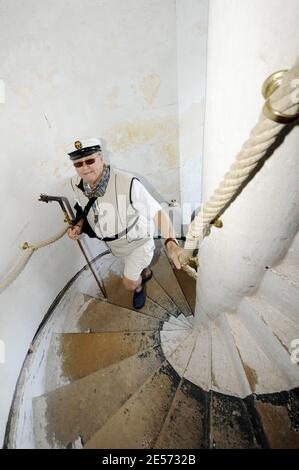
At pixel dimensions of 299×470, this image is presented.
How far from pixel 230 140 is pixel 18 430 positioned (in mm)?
2746

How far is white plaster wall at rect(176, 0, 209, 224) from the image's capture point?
2180 millimetres

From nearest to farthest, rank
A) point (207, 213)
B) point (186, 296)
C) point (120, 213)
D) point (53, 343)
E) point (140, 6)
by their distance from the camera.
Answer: point (207, 213), point (140, 6), point (120, 213), point (53, 343), point (186, 296)

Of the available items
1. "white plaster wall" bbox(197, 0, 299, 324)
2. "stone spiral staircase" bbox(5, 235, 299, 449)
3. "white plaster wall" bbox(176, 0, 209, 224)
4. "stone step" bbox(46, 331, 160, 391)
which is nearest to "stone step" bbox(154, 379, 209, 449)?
"stone spiral staircase" bbox(5, 235, 299, 449)

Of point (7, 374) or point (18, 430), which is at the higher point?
point (7, 374)

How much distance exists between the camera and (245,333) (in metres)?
1.82

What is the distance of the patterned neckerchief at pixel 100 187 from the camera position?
85.0 inches

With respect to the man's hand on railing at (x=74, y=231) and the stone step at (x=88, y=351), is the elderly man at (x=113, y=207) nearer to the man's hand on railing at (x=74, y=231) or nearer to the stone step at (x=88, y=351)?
the man's hand on railing at (x=74, y=231)

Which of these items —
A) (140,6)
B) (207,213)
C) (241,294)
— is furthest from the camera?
(140,6)

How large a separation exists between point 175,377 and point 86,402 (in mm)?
842

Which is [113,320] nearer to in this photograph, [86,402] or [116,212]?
[86,402]

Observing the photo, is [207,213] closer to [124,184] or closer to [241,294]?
[241,294]

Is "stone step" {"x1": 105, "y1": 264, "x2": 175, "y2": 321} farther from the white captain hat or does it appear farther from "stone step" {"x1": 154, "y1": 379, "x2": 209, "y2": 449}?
the white captain hat

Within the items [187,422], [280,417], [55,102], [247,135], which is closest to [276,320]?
[280,417]

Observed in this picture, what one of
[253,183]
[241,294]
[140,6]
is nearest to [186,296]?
[241,294]
